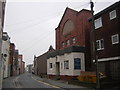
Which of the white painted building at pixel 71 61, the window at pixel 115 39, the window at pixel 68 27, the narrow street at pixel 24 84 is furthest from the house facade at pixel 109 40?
the window at pixel 68 27

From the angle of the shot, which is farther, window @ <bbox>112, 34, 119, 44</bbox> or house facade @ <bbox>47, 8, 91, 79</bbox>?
house facade @ <bbox>47, 8, 91, 79</bbox>

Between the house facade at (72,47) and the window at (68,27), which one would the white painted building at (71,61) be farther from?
the window at (68,27)

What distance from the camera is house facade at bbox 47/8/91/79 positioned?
28.7 m

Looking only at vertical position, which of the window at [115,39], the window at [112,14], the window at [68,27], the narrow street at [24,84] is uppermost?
the window at [68,27]

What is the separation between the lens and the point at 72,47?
28.6 meters

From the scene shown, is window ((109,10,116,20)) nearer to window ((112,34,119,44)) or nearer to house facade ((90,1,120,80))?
house facade ((90,1,120,80))

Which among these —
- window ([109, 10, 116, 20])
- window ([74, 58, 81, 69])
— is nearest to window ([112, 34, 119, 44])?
window ([109, 10, 116, 20])

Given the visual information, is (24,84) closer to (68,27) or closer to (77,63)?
(77,63)

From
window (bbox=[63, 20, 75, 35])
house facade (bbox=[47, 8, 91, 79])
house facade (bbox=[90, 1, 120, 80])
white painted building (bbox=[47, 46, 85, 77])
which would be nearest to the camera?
house facade (bbox=[90, 1, 120, 80])

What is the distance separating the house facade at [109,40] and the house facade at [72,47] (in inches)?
186

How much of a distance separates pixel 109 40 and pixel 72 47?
7.08 m

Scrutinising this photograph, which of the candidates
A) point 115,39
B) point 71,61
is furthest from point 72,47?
point 115,39

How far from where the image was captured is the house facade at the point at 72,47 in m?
28.7

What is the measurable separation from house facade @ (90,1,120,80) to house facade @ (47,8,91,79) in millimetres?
4712
